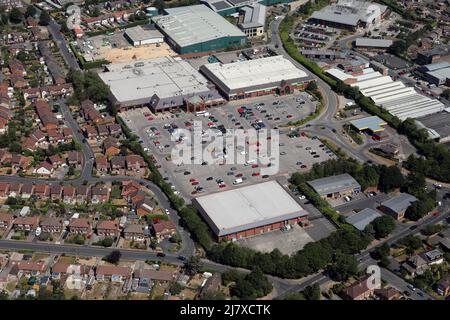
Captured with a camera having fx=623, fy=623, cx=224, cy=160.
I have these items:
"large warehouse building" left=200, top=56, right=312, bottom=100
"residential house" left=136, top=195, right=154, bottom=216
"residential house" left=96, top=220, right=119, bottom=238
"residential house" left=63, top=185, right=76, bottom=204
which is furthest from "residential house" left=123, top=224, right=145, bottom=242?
"large warehouse building" left=200, top=56, right=312, bottom=100

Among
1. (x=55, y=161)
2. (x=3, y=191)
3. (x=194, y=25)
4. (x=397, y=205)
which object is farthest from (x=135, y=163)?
(x=194, y=25)

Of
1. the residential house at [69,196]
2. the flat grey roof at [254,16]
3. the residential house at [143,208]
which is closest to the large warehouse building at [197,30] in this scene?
the flat grey roof at [254,16]

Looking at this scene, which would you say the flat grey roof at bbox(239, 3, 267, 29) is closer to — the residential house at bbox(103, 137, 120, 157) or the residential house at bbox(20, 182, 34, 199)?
the residential house at bbox(103, 137, 120, 157)

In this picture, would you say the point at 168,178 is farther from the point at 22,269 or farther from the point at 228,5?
the point at 228,5

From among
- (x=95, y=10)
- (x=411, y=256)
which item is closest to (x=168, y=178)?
(x=411, y=256)

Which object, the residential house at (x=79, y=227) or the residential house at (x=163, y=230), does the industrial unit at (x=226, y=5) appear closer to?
the residential house at (x=163, y=230)

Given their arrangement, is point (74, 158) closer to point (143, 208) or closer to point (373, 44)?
point (143, 208)
